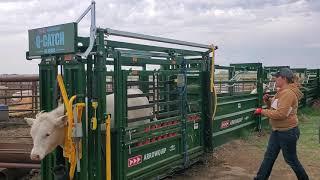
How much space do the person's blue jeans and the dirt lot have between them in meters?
1.09

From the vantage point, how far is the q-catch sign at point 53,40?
514 cm

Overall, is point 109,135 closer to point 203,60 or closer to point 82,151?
point 82,151

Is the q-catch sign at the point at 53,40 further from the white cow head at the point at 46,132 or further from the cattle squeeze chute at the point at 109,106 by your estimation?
the white cow head at the point at 46,132

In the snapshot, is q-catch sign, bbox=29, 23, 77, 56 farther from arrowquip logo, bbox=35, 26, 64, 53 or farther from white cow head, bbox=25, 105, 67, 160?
white cow head, bbox=25, 105, 67, 160

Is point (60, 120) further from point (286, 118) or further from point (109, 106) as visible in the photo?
point (286, 118)

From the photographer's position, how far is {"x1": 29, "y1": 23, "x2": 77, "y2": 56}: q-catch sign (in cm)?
514

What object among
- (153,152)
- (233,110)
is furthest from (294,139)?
(233,110)

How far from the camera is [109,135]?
211 inches

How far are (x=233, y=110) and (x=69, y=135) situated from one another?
19.3 ft

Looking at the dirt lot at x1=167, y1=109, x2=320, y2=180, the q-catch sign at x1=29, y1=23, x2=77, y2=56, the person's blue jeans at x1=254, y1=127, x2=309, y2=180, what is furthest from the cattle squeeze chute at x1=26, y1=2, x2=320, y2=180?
the person's blue jeans at x1=254, y1=127, x2=309, y2=180

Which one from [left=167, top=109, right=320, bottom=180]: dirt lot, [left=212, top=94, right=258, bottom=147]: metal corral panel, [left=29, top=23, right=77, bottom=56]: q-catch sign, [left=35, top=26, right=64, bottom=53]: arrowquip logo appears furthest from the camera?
[left=212, top=94, right=258, bottom=147]: metal corral panel

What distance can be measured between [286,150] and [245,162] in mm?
2412

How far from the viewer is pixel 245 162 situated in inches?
339

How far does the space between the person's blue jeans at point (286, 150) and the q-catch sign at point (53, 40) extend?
122 inches
